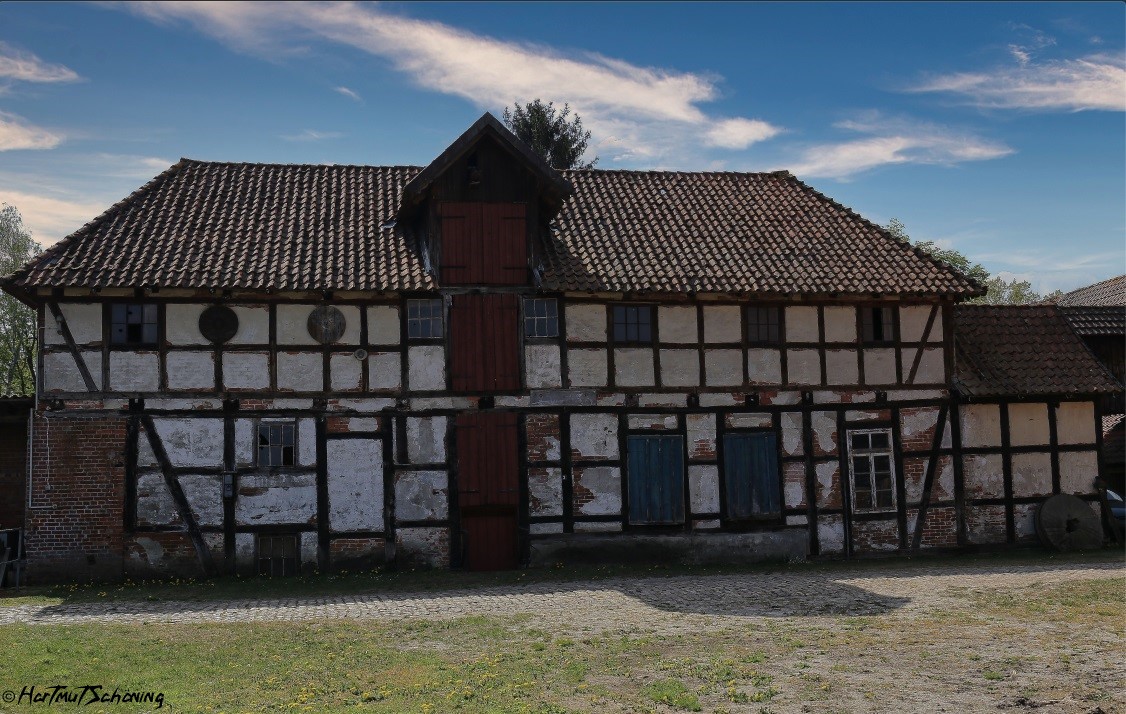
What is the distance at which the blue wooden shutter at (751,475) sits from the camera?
2130cm

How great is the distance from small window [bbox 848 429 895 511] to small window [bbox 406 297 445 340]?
358 inches

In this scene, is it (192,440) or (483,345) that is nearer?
(192,440)

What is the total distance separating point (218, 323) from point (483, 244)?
17.7 ft

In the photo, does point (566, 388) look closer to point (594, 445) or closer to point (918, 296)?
point (594, 445)

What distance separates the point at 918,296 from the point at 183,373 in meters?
15.1

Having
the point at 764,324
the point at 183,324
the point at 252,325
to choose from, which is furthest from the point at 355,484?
the point at 764,324

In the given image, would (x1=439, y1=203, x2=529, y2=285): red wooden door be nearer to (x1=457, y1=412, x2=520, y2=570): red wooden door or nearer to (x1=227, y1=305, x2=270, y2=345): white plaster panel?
(x1=457, y1=412, x2=520, y2=570): red wooden door

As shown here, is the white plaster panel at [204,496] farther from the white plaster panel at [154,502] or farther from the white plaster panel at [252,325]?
the white plaster panel at [252,325]

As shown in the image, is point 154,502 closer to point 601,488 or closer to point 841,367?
point 601,488

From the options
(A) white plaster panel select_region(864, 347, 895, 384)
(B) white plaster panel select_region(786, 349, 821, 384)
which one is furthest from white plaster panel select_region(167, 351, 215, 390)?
(A) white plaster panel select_region(864, 347, 895, 384)

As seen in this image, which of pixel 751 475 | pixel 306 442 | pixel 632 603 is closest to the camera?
pixel 632 603

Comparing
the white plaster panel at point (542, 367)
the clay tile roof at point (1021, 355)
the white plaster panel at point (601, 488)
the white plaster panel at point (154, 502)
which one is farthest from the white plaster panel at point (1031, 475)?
the white plaster panel at point (154, 502)

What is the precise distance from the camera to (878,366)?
22.1 meters

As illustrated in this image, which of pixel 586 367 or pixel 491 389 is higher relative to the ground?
pixel 586 367
